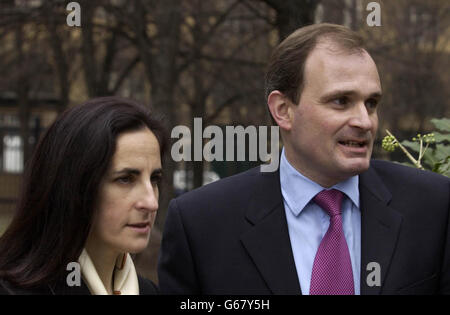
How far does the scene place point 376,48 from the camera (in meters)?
15.1

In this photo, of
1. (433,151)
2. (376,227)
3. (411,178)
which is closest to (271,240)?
(376,227)

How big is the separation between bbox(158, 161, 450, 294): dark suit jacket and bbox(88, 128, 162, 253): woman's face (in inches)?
16.6

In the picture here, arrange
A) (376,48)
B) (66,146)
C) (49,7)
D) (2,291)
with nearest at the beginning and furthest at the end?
(2,291), (66,146), (49,7), (376,48)

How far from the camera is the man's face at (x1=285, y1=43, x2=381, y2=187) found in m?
3.09

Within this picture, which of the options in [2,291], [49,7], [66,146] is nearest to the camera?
[2,291]

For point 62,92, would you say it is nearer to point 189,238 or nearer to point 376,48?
point 376,48

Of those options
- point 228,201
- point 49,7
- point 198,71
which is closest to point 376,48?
point 198,71

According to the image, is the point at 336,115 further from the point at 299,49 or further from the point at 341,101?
the point at 299,49

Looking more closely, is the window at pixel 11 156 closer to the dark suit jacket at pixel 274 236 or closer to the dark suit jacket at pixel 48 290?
the dark suit jacket at pixel 274 236

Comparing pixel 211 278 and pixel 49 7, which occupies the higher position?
pixel 49 7

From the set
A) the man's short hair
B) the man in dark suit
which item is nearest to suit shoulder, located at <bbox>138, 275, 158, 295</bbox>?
the man in dark suit

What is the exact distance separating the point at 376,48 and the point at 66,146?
12905mm

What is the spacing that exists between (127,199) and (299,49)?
40.9 inches
